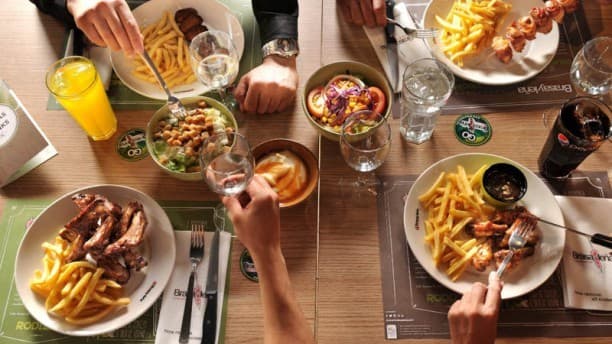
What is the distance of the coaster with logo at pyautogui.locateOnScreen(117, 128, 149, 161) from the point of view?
155cm

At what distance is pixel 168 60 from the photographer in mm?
1611

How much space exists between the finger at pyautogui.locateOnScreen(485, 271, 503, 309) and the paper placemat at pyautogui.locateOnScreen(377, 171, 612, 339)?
131 millimetres

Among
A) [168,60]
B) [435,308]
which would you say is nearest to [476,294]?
[435,308]

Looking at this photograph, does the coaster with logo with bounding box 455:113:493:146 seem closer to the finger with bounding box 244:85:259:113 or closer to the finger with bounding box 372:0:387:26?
the finger with bounding box 372:0:387:26

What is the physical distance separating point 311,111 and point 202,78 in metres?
0.35

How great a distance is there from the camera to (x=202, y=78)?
1515mm

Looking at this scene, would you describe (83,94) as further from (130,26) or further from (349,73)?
(349,73)

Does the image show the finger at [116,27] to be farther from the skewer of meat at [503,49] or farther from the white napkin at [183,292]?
the skewer of meat at [503,49]

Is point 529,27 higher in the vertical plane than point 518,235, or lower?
A: higher

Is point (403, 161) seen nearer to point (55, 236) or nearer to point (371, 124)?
point (371, 124)

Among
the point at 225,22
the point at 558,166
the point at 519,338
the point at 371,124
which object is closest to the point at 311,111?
the point at 371,124

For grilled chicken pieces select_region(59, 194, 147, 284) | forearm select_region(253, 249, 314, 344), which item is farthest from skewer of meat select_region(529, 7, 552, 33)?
grilled chicken pieces select_region(59, 194, 147, 284)

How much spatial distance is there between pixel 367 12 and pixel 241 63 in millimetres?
462

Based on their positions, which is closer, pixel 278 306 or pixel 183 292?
pixel 278 306
